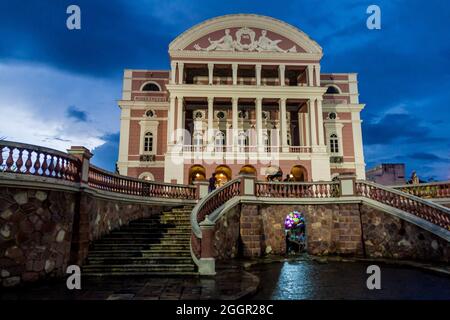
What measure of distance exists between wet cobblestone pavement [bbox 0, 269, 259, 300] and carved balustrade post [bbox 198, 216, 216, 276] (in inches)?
19.7

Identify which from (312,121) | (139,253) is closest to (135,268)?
(139,253)

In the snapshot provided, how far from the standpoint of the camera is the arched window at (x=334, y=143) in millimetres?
30517

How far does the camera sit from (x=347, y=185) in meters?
13.1

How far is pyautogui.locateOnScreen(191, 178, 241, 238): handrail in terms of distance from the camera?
9.22 meters

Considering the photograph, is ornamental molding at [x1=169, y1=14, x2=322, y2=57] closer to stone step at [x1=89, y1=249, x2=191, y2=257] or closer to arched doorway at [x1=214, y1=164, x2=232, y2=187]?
arched doorway at [x1=214, y1=164, x2=232, y2=187]

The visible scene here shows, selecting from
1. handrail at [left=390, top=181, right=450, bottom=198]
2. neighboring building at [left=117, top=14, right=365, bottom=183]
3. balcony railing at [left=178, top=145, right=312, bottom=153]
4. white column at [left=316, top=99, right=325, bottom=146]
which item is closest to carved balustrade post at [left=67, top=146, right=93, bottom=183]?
handrail at [left=390, top=181, right=450, bottom=198]

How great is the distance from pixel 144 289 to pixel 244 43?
26.5 meters

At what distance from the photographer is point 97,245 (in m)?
9.05

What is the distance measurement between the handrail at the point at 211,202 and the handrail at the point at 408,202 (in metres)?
5.37

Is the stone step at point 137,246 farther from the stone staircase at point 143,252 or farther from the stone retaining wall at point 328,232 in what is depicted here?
the stone retaining wall at point 328,232

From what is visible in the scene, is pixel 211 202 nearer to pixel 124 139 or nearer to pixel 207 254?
pixel 207 254
